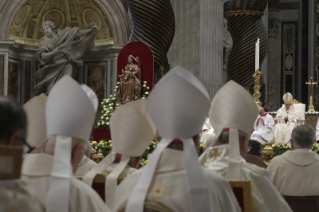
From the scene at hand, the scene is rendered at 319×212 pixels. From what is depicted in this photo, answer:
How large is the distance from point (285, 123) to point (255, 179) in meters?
9.86

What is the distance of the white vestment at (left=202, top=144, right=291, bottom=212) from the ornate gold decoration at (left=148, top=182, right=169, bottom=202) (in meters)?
0.91

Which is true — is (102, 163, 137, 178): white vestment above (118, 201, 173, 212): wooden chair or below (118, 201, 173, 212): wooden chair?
above

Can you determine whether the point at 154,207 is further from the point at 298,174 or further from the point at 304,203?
the point at 298,174

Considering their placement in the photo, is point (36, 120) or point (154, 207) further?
point (36, 120)

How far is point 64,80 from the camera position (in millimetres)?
3283

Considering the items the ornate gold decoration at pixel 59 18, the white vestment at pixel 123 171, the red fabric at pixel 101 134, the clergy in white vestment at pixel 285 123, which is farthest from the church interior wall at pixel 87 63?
the white vestment at pixel 123 171

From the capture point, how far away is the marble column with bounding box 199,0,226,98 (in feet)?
47.2

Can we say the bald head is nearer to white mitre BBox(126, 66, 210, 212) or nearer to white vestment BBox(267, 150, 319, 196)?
white mitre BBox(126, 66, 210, 212)

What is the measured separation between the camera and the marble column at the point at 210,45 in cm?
1438

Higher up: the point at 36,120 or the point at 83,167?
the point at 36,120

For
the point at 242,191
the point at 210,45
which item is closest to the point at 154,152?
the point at 242,191

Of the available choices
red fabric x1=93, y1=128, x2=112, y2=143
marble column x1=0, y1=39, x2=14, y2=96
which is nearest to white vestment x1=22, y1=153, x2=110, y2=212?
red fabric x1=93, y1=128, x2=112, y2=143

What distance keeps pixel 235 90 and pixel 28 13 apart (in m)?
12.7

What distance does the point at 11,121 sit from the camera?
2.30 m
